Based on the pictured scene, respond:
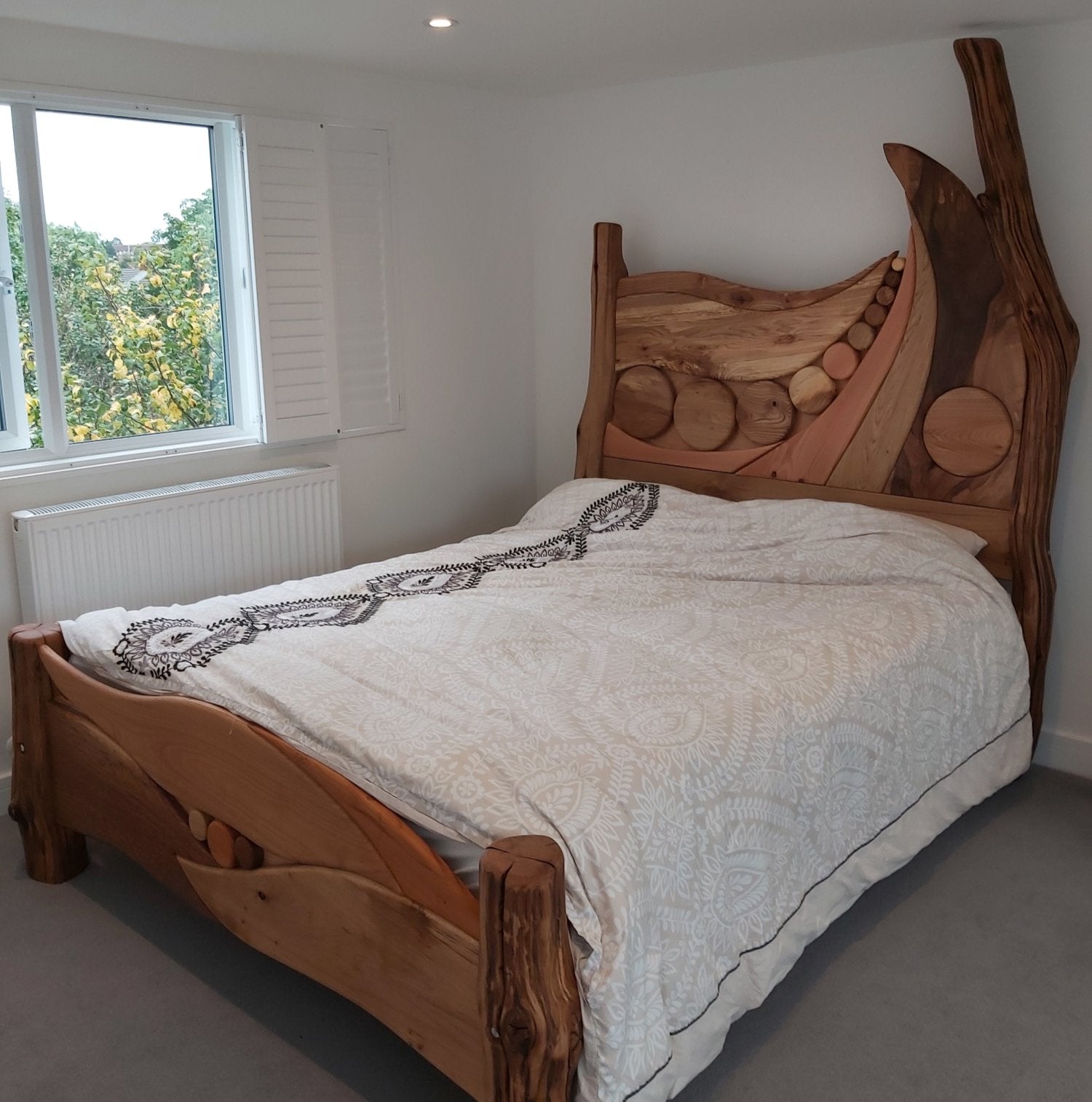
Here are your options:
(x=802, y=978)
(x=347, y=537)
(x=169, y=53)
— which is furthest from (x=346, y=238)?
(x=802, y=978)

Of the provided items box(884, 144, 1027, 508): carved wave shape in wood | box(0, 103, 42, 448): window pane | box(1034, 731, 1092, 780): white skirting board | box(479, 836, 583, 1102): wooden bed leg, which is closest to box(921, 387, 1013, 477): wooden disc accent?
box(884, 144, 1027, 508): carved wave shape in wood

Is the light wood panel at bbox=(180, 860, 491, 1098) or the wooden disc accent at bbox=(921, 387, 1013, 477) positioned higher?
the wooden disc accent at bbox=(921, 387, 1013, 477)

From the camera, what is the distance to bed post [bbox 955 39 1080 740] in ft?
9.21

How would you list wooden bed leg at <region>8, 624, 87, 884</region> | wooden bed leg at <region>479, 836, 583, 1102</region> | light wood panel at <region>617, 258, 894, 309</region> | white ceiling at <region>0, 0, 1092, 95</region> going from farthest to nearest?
light wood panel at <region>617, 258, 894, 309</region> → white ceiling at <region>0, 0, 1092, 95</region> → wooden bed leg at <region>8, 624, 87, 884</region> → wooden bed leg at <region>479, 836, 583, 1102</region>

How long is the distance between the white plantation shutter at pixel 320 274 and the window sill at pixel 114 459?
5.2 inches

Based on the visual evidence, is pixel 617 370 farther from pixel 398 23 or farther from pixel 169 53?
pixel 169 53

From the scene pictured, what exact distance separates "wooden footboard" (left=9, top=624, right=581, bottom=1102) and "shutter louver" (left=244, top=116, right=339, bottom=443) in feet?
3.85

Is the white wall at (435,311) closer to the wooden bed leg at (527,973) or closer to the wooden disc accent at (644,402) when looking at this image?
the wooden disc accent at (644,402)

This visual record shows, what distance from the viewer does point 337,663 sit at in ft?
7.77

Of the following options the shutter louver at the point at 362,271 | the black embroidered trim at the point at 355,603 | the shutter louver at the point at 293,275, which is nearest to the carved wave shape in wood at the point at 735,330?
the black embroidered trim at the point at 355,603

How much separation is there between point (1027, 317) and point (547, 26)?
4.70ft

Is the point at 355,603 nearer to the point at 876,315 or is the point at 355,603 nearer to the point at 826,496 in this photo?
the point at 826,496

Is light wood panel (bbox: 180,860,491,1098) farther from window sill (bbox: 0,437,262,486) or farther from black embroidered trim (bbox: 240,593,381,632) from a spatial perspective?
window sill (bbox: 0,437,262,486)

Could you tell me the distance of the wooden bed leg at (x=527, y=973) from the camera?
5.07 feet
